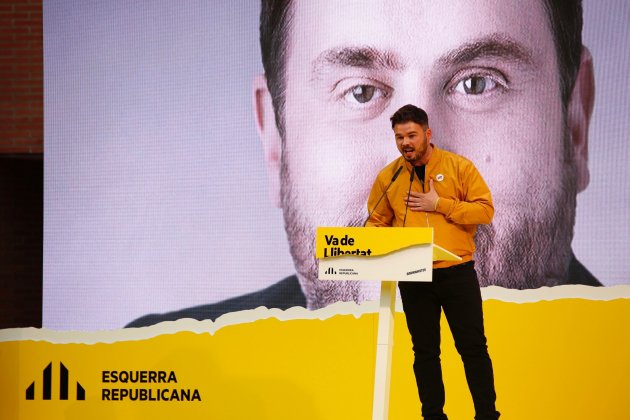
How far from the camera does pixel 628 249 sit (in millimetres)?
4312

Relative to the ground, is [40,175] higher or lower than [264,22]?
lower

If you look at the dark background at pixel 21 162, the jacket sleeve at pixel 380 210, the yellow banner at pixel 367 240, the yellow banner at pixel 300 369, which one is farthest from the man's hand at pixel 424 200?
the dark background at pixel 21 162

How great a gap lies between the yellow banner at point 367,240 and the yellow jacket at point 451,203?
1.17 feet

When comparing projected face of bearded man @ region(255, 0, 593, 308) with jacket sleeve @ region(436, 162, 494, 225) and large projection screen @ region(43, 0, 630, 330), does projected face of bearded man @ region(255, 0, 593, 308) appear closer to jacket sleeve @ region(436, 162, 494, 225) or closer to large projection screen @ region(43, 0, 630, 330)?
large projection screen @ region(43, 0, 630, 330)

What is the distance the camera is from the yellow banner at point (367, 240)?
293 cm

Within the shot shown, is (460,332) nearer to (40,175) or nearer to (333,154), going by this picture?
(333,154)

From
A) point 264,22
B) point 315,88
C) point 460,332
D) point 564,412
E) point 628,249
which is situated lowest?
point 564,412

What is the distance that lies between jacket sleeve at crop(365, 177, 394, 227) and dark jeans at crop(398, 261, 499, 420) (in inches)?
10.6

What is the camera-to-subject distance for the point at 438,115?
455 centimetres

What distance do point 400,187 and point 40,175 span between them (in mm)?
3470

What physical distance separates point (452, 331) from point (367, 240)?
2.18 ft

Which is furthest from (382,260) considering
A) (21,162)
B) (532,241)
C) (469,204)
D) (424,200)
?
(21,162)

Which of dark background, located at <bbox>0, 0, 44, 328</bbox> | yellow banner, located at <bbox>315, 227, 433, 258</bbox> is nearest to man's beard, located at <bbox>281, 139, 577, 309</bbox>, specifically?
yellow banner, located at <bbox>315, 227, 433, 258</bbox>

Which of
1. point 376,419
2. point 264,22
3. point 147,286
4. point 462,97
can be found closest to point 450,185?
point 376,419
